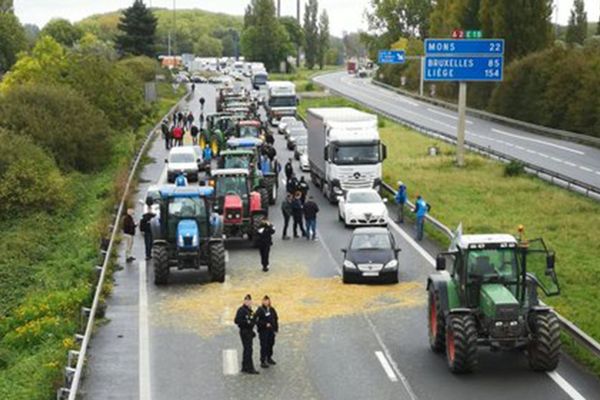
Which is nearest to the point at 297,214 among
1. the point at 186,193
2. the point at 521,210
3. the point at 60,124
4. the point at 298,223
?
the point at 298,223

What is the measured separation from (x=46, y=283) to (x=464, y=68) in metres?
27.8

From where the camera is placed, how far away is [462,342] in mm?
17938

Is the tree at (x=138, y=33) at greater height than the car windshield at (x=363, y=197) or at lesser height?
greater

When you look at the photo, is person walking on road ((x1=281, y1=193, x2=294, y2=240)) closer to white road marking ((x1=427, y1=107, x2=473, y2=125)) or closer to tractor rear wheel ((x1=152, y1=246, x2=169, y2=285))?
tractor rear wheel ((x1=152, y1=246, x2=169, y2=285))

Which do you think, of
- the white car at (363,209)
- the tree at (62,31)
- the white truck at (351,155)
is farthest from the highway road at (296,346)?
the tree at (62,31)

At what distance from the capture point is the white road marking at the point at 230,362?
19391 mm

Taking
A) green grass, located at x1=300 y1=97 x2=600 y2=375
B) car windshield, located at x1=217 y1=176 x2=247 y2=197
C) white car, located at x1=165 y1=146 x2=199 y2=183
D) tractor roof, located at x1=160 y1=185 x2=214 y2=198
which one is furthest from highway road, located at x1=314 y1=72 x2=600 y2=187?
tractor roof, located at x1=160 y1=185 x2=214 y2=198

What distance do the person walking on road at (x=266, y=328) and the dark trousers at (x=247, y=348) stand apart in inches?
10.4

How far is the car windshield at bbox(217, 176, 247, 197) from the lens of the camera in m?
33.7

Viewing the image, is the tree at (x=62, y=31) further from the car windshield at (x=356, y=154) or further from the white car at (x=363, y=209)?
the white car at (x=363, y=209)

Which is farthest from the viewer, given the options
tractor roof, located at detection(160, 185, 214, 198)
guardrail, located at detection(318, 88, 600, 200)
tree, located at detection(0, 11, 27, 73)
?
tree, located at detection(0, 11, 27, 73)

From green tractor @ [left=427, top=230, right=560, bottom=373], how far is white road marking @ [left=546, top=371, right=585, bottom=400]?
20 cm

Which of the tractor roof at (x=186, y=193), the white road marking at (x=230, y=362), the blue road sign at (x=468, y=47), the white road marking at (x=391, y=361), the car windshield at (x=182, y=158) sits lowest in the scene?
the white road marking at (x=230, y=362)

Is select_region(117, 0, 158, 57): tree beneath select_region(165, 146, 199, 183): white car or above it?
above
